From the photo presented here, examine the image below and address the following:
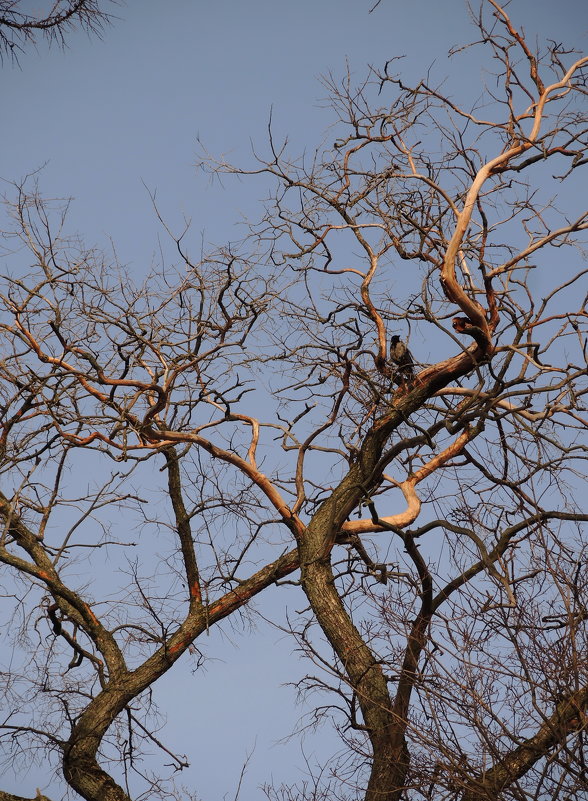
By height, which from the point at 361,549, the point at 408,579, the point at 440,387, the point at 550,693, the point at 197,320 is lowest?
the point at 550,693

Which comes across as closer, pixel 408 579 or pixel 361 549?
pixel 408 579

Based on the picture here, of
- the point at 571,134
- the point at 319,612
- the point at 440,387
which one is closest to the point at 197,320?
the point at 440,387

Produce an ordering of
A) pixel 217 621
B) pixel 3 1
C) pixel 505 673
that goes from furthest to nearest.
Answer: pixel 217 621, pixel 3 1, pixel 505 673

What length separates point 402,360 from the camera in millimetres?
7359

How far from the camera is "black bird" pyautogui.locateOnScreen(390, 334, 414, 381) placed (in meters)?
7.22

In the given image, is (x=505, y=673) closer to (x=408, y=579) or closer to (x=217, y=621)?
(x=408, y=579)

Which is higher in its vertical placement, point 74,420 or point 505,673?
point 74,420

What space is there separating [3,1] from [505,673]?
4643 mm

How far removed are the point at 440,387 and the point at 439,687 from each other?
2.68m

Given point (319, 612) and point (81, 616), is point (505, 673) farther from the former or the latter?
point (81, 616)

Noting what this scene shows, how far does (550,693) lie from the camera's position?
16.0 feet

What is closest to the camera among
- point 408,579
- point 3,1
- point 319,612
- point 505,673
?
point 505,673

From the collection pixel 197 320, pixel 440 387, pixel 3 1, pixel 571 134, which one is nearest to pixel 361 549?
pixel 440 387

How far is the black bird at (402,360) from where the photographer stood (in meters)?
7.22
